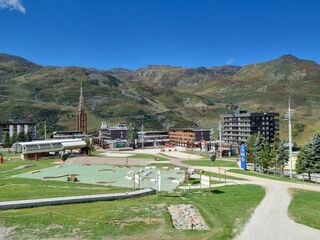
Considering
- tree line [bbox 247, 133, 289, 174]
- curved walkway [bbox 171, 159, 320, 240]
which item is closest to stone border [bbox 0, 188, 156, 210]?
curved walkway [bbox 171, 159, 320, 240]

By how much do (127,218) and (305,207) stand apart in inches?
852

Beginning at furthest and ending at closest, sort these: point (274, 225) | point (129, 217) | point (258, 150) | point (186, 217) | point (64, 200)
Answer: point (258, 150) < point (64, 200) < point (186, 217) < point (129, 217) < point (274, 225)

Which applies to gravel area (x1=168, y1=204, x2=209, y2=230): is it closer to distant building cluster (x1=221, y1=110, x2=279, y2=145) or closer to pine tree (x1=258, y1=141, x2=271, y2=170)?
pine tree (x1=258, y1=141, x2=271, y2=170)

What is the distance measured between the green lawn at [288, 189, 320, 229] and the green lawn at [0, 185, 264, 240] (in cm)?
448

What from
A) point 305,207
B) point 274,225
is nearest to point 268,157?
point 305,207

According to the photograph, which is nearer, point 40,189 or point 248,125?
point 40,189

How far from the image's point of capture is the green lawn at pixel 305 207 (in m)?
35.7

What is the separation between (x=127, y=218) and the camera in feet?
116

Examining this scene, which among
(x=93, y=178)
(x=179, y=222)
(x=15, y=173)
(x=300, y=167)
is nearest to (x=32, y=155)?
(x=15, y=173)

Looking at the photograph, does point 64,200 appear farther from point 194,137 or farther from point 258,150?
point 194,137

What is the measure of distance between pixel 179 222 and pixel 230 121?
152235mm

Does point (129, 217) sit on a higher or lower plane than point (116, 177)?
higher

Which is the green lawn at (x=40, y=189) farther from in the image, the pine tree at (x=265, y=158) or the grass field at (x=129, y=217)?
the pine tree at (x=265, y=158)

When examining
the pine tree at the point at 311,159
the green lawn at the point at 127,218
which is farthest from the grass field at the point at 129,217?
the pine tree at the point at 311,159
